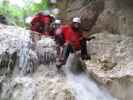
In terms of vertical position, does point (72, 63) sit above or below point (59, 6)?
below

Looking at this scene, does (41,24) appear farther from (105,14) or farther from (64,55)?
(64,55)

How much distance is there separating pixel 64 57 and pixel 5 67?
1.18 metres

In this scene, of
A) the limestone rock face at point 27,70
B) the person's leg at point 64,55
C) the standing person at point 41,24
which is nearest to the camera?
the limestone rock face at point 27,70

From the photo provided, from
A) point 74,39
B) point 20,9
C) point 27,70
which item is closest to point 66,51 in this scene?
point 74,39

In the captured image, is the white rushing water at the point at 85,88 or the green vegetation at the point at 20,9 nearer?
the white rushing water at the point at 85,88

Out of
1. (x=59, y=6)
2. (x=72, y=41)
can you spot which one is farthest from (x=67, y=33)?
(x=59, y=6)

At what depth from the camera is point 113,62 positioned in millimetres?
6016

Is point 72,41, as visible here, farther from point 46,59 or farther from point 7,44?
point 7,44

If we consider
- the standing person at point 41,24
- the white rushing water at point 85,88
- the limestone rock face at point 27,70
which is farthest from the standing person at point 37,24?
the white rushing water at point 85,88

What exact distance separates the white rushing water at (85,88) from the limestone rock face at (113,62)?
190mm

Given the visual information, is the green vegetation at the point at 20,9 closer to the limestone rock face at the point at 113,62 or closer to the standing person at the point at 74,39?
the standing person at the point at 74,39

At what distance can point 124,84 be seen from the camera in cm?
527

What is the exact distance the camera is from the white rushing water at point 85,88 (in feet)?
17.7

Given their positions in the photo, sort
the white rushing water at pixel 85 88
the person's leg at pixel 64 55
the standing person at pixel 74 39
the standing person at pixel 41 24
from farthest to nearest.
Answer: the standing person at pixel 41 24 < the standing person at pixel 74 39 < the person's leg at pixel 64 55 < the white rushing water at pixel 85 88
